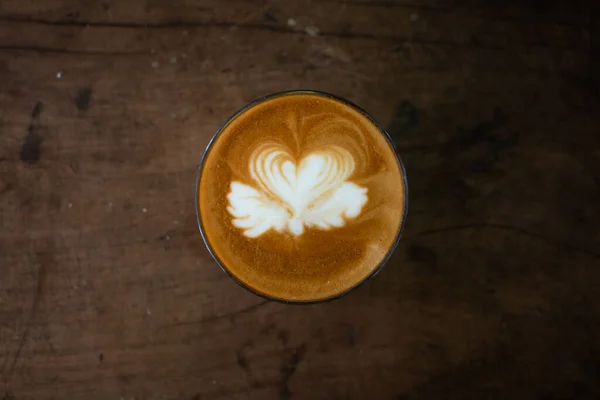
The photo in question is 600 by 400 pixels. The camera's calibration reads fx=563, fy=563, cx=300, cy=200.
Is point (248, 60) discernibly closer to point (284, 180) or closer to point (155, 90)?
point (155, 90)

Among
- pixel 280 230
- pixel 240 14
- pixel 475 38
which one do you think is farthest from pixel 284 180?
pixel 475 38

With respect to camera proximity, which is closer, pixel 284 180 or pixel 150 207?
pixel 284 180

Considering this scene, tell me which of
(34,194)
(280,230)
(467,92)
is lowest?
(34,194)

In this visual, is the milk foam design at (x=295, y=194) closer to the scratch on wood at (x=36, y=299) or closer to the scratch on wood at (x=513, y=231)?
the scratch on wood at (x=513, y=231)

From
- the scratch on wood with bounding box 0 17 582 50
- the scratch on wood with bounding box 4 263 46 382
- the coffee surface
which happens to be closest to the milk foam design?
the coffee surface

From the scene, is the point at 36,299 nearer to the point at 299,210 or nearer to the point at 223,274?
the point at 223,274

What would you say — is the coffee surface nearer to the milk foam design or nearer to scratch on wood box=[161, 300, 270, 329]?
the milk foam design

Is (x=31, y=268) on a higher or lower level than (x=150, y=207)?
lower
